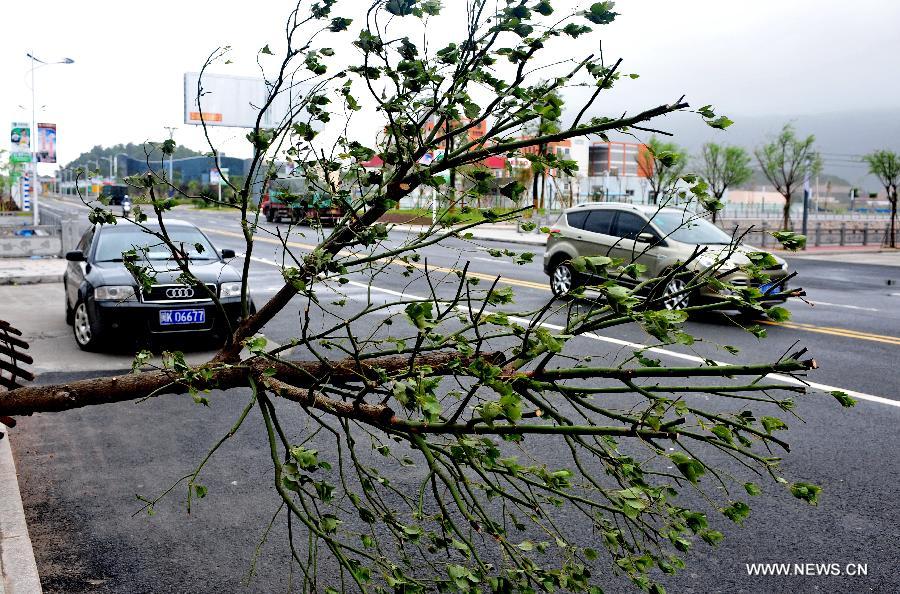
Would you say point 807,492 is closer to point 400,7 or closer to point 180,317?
point 400,7

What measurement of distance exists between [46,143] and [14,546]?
124 feet

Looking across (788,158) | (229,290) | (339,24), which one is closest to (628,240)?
(229,290)

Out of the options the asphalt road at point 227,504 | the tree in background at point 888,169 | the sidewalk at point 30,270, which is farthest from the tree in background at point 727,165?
the asphalt road at point 227,504

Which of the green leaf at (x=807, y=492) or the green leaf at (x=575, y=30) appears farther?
the green leaf at (x=575, y=30)

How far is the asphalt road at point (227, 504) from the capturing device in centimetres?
432

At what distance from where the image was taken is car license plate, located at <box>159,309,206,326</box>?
9656 millimetres

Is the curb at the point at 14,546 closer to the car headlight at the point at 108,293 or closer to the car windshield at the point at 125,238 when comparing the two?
the car headlight at the point at 108,293

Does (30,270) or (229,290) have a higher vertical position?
(229,290)

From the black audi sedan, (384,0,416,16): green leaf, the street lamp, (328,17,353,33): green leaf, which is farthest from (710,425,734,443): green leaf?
the street lamp

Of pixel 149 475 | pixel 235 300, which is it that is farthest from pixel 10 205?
pixel 149 475

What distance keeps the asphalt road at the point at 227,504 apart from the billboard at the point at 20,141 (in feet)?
98.0

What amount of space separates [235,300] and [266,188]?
707 cm

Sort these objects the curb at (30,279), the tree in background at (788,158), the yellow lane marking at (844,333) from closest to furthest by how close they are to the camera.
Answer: the yellow lane marking at (844,333) → the curb at (30,279) → the tree in background at (788,158)

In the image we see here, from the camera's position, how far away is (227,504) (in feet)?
17.3
